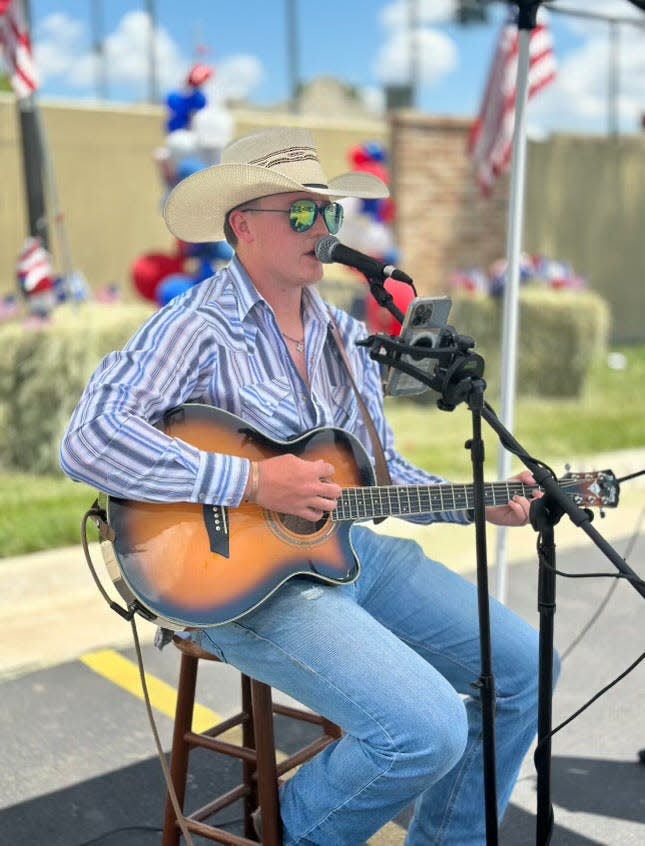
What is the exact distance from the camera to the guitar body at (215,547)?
7.44 ft

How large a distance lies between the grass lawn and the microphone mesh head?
3233mm

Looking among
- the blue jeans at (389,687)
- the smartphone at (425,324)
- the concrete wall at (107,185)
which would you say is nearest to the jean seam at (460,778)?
the blue jeans at (389,687)

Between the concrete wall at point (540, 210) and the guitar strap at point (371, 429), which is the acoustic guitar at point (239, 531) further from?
the concrete wall at point (540, 210)

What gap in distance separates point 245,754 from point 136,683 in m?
1.52

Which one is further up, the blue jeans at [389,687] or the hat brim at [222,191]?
the hat brim at [222,191]

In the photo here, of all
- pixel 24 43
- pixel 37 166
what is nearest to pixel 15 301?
pixel 37 166

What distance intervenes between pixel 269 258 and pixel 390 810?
4.30 ft

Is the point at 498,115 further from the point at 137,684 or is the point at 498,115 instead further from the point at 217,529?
the point at 217,529

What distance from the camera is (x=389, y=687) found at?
219 centimetres

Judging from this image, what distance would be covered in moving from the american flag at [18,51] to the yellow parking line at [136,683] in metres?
4.33

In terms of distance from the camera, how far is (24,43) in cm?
703

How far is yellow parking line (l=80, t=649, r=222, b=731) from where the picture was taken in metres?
3.77

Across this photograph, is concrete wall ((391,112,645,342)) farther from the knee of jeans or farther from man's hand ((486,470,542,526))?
the knee of jeans

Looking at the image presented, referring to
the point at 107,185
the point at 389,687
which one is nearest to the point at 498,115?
the point at 107,185
